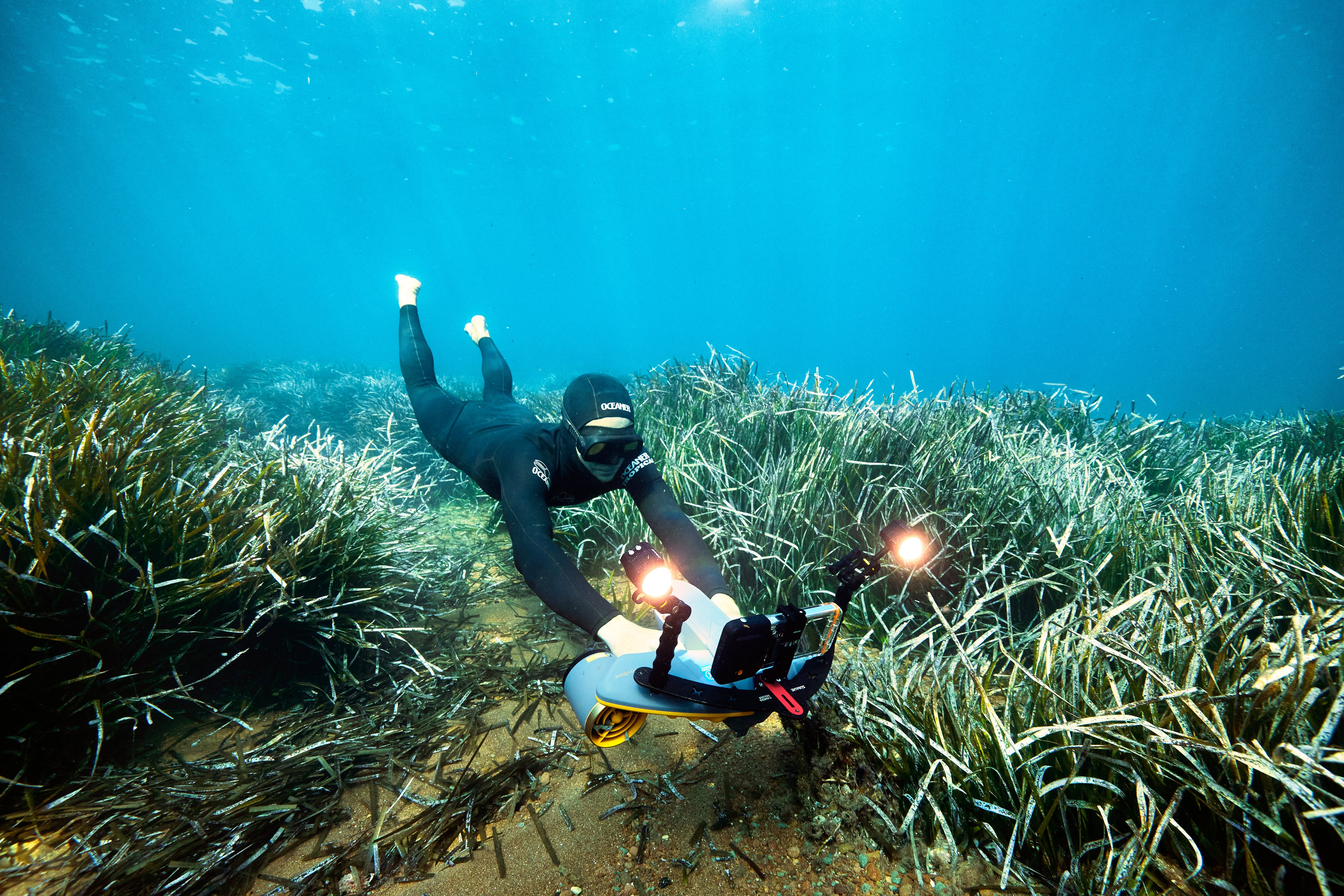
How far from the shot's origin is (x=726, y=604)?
7.01 ft

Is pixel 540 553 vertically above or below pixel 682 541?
below

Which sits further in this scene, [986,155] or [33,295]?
[986,155]

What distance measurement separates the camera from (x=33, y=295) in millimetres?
68062

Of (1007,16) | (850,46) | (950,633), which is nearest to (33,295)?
(850,46)

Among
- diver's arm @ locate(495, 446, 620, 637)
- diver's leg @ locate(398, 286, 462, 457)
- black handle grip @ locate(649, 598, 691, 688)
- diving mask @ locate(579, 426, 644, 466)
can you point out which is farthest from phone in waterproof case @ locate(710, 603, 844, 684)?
diver's leg @ locate(398, 286, 462, 457)

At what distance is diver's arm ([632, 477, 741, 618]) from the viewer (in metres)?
2.34

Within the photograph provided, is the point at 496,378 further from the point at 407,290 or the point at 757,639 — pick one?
the point at 757,639

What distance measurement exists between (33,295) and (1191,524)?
11887 centimetres

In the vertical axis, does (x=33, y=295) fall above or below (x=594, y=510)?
above

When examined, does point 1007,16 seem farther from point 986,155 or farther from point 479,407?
point 479,407

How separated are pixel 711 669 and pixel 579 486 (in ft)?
5.12

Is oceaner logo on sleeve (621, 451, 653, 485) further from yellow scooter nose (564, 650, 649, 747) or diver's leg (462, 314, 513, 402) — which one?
diver's leg (462, 314, 513, 402)

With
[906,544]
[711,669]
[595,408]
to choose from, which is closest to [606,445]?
[595,408]

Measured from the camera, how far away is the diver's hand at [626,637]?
6.29ft
